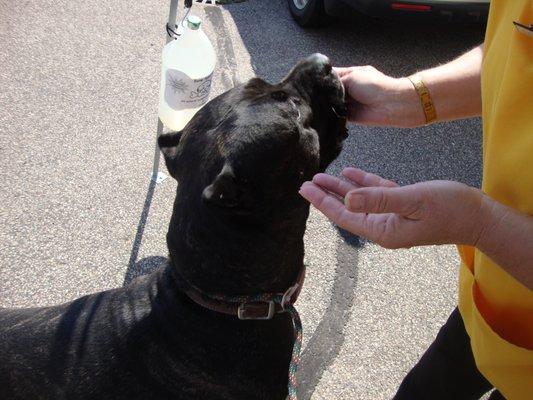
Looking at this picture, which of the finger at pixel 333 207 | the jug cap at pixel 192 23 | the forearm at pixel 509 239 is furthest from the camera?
the jug cap at pixel 192 23

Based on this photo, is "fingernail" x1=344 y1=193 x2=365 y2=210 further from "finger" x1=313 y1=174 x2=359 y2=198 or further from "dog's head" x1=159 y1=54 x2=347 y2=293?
"dog's head" x1=159 y1=54 x2=347 y2=293

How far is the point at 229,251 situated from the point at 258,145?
37 cm

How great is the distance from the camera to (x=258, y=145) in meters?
1.79

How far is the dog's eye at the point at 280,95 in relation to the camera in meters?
1.97

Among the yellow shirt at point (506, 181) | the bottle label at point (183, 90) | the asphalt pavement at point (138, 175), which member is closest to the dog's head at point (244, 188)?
the yellow shirt at point (506, 181)

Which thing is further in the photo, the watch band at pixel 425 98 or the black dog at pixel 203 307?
the watch band at pixel 425 98

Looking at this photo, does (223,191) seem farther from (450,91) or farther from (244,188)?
(450,91)

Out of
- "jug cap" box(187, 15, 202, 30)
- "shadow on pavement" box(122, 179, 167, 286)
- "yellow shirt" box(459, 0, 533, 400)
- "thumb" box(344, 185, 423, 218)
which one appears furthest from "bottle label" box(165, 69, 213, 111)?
"thumb" box(344, 185, 423, 218)

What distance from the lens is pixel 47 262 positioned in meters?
3.16

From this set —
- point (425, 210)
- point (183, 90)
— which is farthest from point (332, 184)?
point (183, 90)

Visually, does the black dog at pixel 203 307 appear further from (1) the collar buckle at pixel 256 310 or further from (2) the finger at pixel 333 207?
(2) the finger at pixel 333 207

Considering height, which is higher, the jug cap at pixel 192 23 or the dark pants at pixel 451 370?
the jug cap at pixel 192 23

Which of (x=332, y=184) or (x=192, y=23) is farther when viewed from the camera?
(x=192, y=23)

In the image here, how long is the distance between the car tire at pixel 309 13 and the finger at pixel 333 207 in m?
4.22
